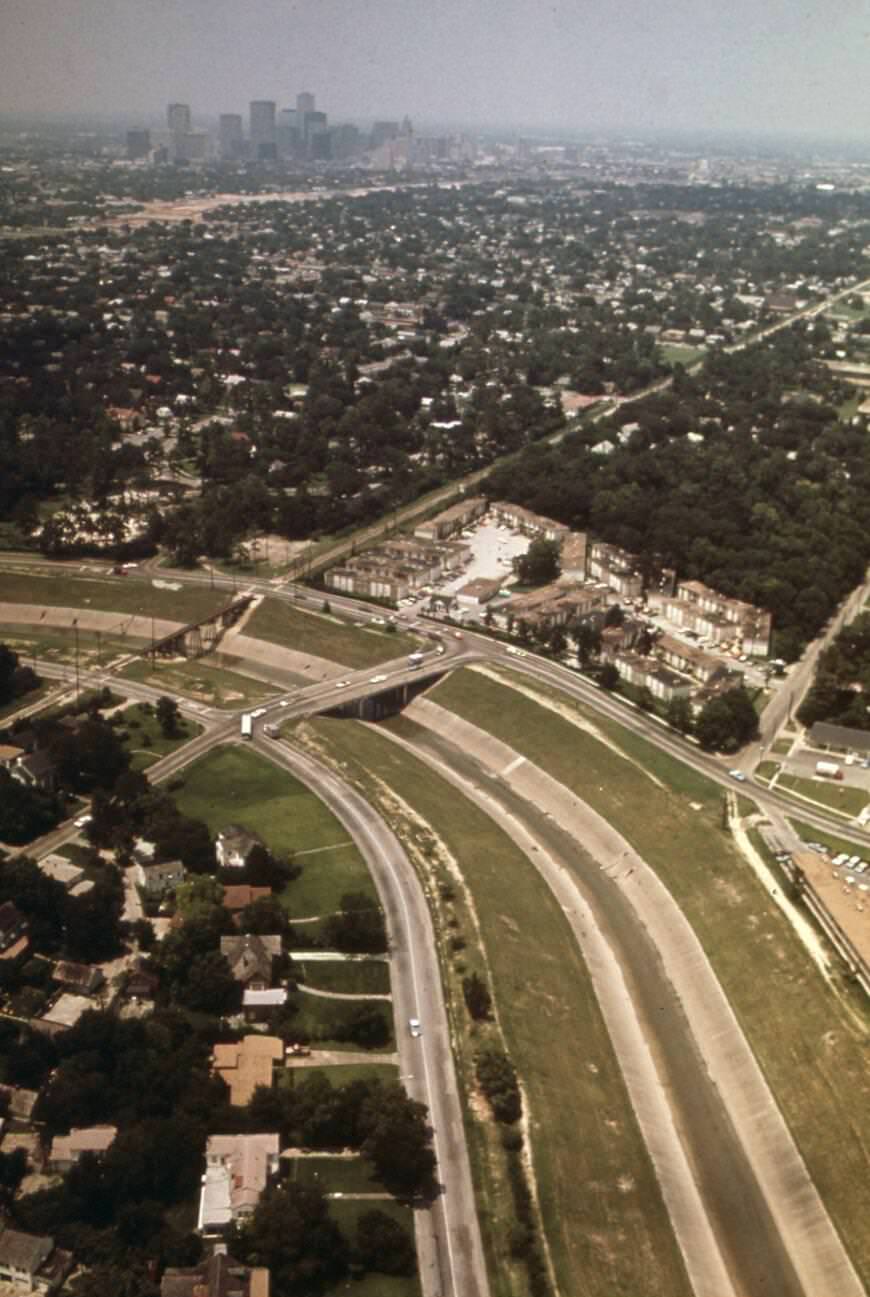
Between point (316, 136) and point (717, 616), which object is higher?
point (316, 136)

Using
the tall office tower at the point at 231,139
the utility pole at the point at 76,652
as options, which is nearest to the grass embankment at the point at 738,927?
the utility pole at the point at 76,652

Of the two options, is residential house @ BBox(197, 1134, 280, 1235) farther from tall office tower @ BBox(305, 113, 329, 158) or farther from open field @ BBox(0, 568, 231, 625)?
tall office tower @ BBox(305, 113, 329, 158)

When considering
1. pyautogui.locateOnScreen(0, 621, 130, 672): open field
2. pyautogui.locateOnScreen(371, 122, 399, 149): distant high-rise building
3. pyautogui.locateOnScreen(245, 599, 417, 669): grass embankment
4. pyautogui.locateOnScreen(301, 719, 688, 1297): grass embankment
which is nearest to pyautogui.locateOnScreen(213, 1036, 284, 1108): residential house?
pyautogui.locateOnScreen(301, 719, 688, 1297): grass embankment

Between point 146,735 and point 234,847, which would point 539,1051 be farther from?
point 146,735

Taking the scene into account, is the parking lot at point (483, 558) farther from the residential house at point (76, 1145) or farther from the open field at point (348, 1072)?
the residential house at point (76, 1145)

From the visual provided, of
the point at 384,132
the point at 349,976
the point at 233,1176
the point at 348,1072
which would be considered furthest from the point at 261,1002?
the point at 384,132
